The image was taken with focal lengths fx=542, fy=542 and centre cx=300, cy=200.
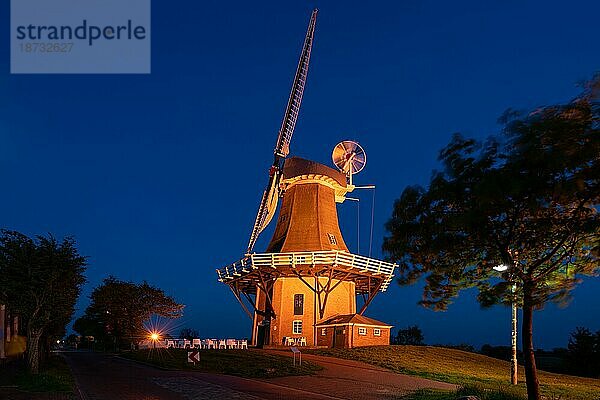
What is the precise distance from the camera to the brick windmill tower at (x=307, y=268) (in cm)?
4056

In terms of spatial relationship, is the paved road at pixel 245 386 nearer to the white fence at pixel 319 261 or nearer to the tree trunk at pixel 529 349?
the tree trunk at pixel 529 349

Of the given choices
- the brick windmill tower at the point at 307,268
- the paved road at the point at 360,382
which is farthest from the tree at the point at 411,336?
the paved road at the point at 360,382

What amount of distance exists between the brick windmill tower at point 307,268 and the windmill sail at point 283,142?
9 centimetres

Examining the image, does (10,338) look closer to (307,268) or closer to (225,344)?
(225,344)

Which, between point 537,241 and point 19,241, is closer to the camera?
point 537,241

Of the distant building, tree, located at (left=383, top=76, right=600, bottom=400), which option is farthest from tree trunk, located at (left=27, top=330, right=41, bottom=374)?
tree, located at (left=383, top=76, right=600, bottom=400)

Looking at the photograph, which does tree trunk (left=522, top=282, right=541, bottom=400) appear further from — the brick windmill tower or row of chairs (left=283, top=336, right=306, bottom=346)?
row of chairs (left=283, top=336, right=306, bottom=346)

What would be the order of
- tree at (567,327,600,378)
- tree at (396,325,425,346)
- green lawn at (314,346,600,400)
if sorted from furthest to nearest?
tree at (396,325,425,346) → tree at (567,327,600,378) → green lawn at (314,346,600,400)

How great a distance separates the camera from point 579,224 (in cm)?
1218

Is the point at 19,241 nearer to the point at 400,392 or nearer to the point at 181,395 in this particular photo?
the point at 181,395

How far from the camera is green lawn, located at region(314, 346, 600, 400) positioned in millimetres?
22922

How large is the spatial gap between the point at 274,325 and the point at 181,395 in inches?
1034

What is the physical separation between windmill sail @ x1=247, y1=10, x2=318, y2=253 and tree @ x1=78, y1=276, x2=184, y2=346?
500 inches

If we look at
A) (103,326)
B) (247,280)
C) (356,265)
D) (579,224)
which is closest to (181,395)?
(579,224)
